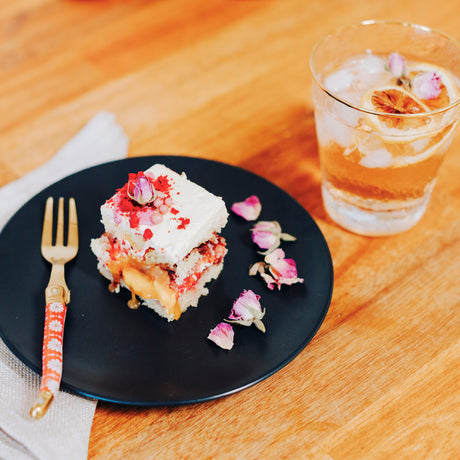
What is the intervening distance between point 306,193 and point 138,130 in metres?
0.58

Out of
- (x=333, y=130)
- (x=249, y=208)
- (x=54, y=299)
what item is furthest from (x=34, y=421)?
(x=333, y=130)

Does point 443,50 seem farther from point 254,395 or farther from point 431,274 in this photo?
point 254,395

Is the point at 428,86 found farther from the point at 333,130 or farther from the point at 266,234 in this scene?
the point at 266,234

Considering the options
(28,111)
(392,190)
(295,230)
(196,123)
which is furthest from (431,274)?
(28,111)

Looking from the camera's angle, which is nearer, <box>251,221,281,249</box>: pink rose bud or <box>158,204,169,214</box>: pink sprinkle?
<box>158,204,169,214</box>: pink sprinkle

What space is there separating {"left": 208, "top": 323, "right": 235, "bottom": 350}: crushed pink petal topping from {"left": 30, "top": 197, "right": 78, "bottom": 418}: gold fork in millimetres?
305

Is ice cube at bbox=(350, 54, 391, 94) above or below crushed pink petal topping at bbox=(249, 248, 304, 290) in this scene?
above

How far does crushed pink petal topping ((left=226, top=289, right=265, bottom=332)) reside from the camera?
1.19 metres

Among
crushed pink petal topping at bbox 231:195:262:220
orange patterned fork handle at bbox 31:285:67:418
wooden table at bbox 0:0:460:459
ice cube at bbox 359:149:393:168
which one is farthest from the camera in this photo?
crushed pink petal topping at bbox 231:195:262:220

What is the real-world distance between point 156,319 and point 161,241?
0.60 ft

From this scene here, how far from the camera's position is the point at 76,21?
2223mm

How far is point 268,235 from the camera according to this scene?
1364 millimetres

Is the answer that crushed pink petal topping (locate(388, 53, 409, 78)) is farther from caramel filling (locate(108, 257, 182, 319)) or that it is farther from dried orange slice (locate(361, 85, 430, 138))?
caramel filling (locate(108, 257, 182, 319))

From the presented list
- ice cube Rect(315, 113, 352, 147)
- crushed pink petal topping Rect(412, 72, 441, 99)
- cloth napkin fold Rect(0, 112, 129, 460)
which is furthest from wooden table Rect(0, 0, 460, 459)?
crushed pink petal topping Rect(412, 72, 441, 99)
